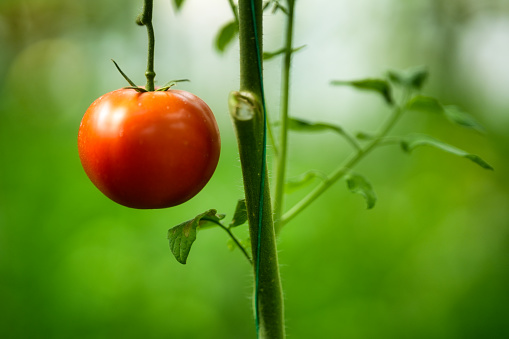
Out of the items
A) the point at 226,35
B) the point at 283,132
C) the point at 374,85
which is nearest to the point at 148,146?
the point at 283,132

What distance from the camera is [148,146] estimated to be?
17.3 inches

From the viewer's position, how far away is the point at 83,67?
1.89m

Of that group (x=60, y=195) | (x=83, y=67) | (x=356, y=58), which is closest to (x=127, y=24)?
(x=83, y=67)

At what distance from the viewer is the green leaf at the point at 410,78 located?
774mm

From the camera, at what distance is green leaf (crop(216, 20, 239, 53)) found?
27.0 inches

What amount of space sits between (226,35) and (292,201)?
1.13 m

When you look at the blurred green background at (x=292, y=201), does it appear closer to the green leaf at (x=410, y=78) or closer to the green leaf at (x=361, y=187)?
the green leaf at (x=410, y=78)

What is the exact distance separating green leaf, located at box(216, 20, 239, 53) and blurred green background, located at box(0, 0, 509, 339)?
2.35 feet

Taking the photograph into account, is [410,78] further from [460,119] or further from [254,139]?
[254,139]

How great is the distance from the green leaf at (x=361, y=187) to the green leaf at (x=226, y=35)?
0.27 m

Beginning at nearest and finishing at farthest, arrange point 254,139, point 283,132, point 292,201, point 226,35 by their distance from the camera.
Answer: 1. point 254,139
2. point 283,132
3. point 226,35
4. point 292,201

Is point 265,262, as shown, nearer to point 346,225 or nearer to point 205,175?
point 205,175

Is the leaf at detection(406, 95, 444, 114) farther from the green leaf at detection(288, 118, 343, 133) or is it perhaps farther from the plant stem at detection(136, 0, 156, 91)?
the plant stem at detection(136, 0, 156, 91)

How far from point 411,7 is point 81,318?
5.56 ft
